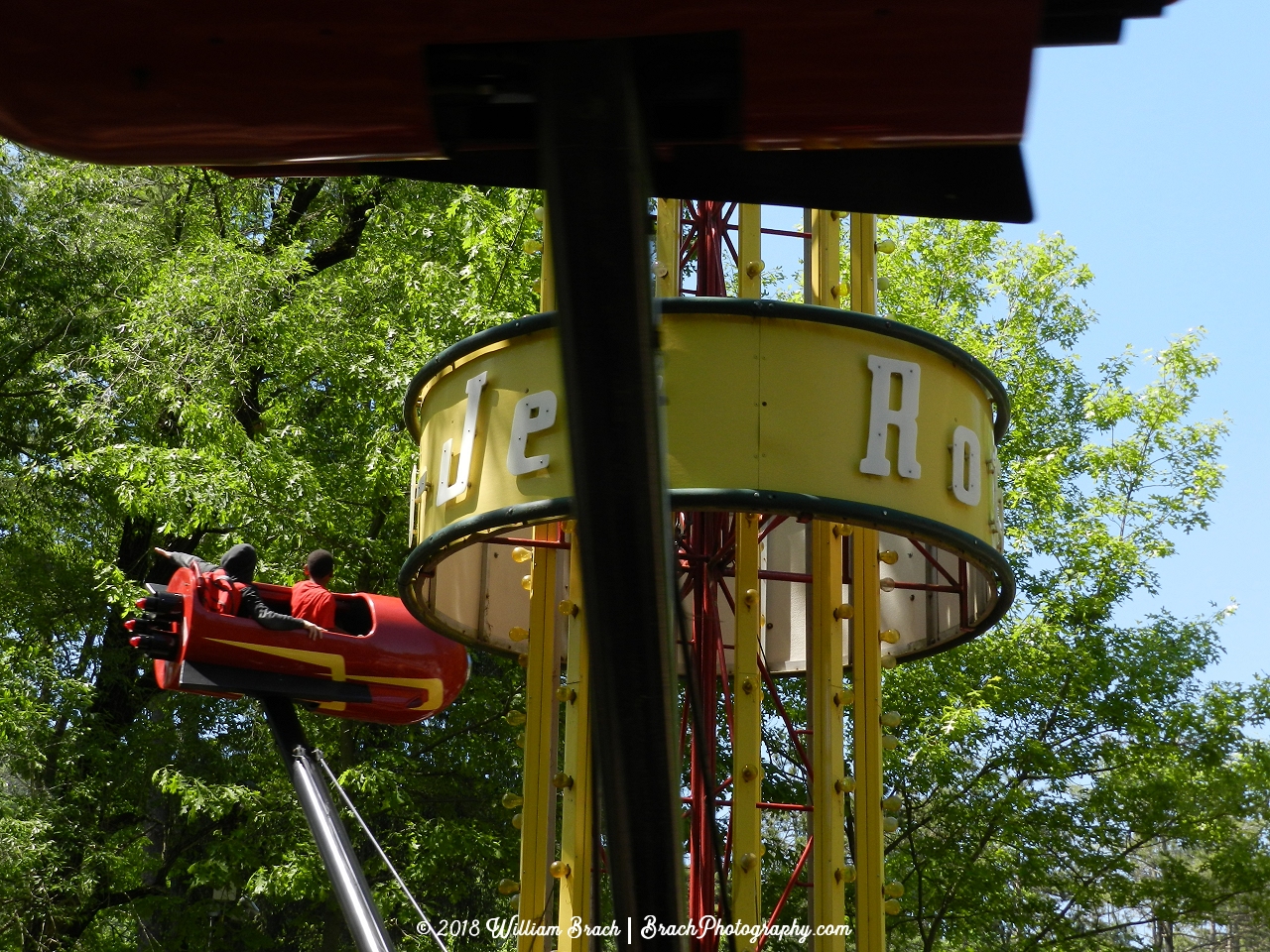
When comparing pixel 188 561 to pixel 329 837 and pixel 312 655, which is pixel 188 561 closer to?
pixel 312 655

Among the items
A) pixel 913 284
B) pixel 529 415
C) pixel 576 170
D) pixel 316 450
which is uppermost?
pixel 913 284

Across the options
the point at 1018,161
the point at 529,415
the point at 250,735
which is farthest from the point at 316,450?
the point at 1018,161

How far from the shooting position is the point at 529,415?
693 centimetres

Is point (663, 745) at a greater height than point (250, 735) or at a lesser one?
lesser

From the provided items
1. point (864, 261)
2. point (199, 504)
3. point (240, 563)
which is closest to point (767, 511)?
point (864, 261)

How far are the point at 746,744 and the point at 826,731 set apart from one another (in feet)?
A: 1.53

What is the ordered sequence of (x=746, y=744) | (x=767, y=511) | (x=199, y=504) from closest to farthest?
(x=767, y=511) → (x=746, y=744) → (x=199, y=504)

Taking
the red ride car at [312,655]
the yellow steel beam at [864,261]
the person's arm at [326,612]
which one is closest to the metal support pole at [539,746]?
the red ride car at [312,655]

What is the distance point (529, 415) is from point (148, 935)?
12663 millimetres

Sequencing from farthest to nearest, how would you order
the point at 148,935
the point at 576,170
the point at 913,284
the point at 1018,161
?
the point at 913,284, the point at 148,935, the point at 1018,161, the point at 576,170

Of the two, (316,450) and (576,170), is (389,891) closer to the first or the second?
(316,450)

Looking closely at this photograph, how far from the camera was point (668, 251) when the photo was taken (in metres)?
8.48

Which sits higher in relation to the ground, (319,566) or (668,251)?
(668,251)

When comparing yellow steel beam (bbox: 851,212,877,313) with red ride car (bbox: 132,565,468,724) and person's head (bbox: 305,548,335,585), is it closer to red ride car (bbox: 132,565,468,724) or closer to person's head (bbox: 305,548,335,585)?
red ride car (bbox: 132,565,468,724)
